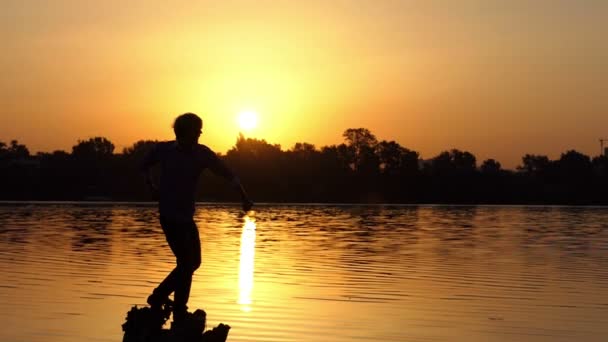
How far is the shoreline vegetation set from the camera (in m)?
170

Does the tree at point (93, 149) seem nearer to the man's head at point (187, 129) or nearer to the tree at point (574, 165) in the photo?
the tree at point (574, 165)

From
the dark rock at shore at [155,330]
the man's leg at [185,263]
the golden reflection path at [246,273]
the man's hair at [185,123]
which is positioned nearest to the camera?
the dark rock at shore at [155,330]

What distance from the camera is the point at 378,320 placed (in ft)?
46.5

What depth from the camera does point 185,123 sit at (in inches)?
402

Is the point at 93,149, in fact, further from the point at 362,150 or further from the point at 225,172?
the point at 225,172

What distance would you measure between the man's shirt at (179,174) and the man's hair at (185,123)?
183 millimetres

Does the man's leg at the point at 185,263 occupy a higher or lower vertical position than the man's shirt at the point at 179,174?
lower

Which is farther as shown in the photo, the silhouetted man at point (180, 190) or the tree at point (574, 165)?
the tree at point (574, 165)

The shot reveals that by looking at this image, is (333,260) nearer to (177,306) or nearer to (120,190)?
(177,306)

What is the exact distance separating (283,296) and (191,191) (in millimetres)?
6987

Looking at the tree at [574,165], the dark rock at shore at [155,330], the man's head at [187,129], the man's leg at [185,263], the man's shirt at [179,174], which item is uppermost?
the tree at [574,165]

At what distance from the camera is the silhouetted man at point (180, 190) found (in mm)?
10258

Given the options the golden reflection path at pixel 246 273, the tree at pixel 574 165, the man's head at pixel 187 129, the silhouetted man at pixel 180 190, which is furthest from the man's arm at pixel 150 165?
the tree at pixel 574 165

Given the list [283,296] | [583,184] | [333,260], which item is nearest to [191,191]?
[283,296]
